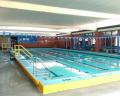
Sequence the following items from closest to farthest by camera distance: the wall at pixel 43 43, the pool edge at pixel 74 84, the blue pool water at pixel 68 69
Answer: the pool edge at pixel 74 84 < the blue pool water at pixel 68 69 < the wall at pixel 43 43

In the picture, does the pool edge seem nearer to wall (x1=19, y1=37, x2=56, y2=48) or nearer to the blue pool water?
the blue pool water

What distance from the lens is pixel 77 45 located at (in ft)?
58.0

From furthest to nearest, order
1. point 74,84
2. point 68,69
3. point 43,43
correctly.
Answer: point 43,43, point 68,69, point 74,84

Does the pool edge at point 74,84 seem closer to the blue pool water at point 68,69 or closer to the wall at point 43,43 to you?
the blue pool water at point 68,69

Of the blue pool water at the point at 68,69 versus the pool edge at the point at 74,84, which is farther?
the blue pool water at the point at 68,69

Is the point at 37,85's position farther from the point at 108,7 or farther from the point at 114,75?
the point at 108,7

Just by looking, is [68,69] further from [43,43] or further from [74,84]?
[43,43]

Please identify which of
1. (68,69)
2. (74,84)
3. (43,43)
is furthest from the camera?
(43,43)

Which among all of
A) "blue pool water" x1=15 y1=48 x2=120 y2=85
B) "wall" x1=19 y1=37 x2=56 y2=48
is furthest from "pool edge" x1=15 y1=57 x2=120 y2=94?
"wall" x1=19 y1=37 x2=56 y2=48

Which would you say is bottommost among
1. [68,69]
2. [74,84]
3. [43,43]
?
[68,69]

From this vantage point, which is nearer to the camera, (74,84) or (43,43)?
(74,84)

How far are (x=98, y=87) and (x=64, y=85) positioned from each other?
3.30 feet

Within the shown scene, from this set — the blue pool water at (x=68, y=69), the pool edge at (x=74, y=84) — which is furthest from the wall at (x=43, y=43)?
the pool edge at (x=74, y=84)

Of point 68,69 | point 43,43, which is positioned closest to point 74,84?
point 68,69
